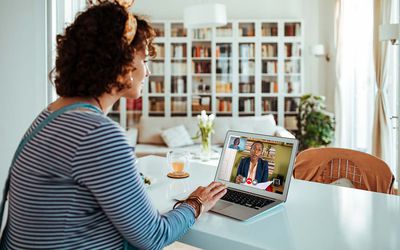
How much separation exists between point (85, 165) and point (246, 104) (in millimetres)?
5705

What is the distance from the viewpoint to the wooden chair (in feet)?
5.74

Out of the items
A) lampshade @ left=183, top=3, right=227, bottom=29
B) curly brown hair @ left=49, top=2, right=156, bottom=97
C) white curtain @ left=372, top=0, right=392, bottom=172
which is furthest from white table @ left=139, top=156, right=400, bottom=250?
white curtain @ left=372, top=0, right=392, bottom=172

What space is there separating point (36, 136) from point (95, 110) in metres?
0.14

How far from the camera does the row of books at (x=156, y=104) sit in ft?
21.0

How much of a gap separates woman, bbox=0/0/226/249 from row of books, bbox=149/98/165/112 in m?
5.44

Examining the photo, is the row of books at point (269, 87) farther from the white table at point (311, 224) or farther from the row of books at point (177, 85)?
the white table at point (311, 224)

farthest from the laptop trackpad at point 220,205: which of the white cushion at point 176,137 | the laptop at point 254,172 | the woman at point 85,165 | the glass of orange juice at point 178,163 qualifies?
the white cushion at point 176,137

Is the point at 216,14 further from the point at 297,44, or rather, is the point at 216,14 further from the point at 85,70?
the point at 85,70

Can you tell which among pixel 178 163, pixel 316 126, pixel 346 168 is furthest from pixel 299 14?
pixel 178 163

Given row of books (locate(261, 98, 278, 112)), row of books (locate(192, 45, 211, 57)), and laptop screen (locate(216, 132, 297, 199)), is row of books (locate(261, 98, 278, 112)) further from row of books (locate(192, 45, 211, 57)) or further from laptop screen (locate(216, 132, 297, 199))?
laptop screen (locate(216, 132, 297, 199))

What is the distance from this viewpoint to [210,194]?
1.21 meters

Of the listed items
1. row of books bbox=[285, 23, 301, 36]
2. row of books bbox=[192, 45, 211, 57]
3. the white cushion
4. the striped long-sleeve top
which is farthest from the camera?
row of books bbox=[192, 45, 211, 57]

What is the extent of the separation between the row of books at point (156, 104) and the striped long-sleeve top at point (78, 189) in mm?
5526

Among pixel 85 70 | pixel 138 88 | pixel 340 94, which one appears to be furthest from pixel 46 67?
pixel 340 94
